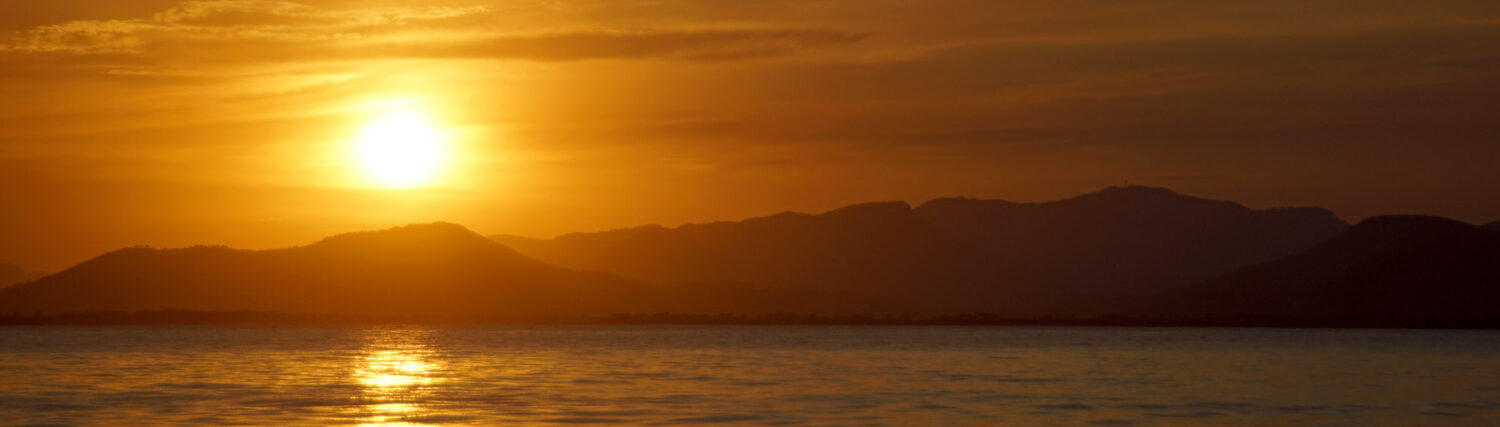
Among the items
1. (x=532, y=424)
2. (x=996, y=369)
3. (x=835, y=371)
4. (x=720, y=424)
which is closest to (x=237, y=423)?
(x=532, y=424)

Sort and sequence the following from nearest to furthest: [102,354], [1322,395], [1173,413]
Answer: [1173,413], [1322,395], [102,354]

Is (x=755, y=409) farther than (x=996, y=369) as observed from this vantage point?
No

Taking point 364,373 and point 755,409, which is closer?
point 755,409

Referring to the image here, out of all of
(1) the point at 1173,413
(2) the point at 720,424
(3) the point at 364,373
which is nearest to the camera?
(2) the point at 720,424

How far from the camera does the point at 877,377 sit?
81.0m

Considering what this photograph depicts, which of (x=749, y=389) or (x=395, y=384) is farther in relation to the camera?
(x=395, y=384)

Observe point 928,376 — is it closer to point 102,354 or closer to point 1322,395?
point 1322,395

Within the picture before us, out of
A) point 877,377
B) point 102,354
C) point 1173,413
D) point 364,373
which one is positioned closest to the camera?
point 1173,413

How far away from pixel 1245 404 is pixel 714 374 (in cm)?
2996

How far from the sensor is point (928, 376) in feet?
269

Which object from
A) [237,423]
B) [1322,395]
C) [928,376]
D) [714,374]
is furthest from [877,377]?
[237,423]

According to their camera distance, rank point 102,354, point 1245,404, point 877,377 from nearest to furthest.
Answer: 1. point 1245,404
2. point 877,377
3. point 102,354

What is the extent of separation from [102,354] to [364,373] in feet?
134

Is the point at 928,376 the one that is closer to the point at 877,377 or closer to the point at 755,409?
the point at 877,377
